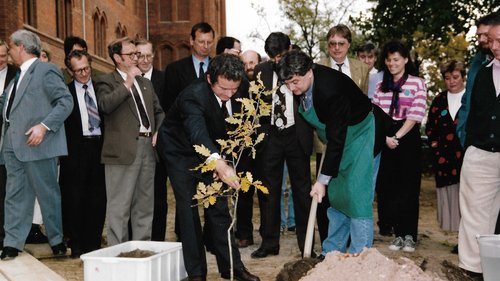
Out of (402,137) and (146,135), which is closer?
(146,135)

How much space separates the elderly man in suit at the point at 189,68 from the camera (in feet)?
21.9

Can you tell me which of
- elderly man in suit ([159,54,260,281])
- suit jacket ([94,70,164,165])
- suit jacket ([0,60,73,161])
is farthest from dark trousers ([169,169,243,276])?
suit jacket ([0,60,73,161])

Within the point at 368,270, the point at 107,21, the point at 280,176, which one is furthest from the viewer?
the point at 107,21

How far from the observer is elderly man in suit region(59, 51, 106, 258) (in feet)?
21.0

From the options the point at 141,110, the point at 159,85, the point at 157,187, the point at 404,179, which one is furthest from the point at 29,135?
the point at 404,179

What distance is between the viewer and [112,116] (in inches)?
237

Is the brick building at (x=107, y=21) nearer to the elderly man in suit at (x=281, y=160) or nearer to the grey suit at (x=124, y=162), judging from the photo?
the grey suit at (x=124, y=162)

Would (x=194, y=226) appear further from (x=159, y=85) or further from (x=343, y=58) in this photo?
(x=343, y=58)

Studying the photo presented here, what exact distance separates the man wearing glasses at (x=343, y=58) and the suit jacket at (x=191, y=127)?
171cm

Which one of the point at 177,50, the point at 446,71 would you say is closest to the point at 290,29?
the point at 177,50

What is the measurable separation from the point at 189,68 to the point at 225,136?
198 cm

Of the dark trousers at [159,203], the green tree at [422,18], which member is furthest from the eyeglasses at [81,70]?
the green tree at [422,18]

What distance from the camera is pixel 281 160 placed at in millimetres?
6289

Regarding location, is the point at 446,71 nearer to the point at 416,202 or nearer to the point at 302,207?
the point at 416,202
